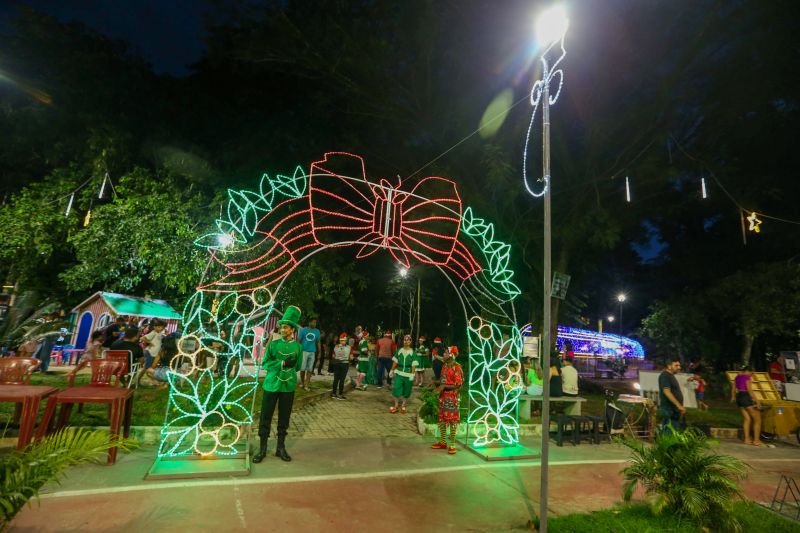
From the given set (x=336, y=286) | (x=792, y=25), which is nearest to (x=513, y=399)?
(x=336, y=286)

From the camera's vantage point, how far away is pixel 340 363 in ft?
39.4

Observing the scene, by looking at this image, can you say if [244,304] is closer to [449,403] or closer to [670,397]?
[449,403]

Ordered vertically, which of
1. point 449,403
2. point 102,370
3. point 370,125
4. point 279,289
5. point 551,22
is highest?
point 370,125

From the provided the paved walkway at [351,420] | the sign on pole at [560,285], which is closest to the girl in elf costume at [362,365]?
the paved walkway at [351,420]

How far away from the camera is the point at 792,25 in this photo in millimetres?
13008

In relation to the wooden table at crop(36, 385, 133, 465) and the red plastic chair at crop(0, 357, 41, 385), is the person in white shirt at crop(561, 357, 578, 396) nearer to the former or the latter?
the wooden table at crop(36, 385, 133, 465)

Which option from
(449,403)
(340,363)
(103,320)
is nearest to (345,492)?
(449,403)

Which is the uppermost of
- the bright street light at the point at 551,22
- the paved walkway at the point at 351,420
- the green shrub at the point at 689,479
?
the bright street light at the point at 551,22

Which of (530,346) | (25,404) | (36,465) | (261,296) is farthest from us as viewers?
(530,346)

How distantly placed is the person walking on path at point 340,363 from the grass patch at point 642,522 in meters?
7.70

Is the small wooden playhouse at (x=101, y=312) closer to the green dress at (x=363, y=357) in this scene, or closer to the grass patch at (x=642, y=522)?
the green dress at (x=363, y=357)

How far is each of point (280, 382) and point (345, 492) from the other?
1.90 m

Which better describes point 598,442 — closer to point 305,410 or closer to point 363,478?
point 363,478

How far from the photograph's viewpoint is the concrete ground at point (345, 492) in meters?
4.37
